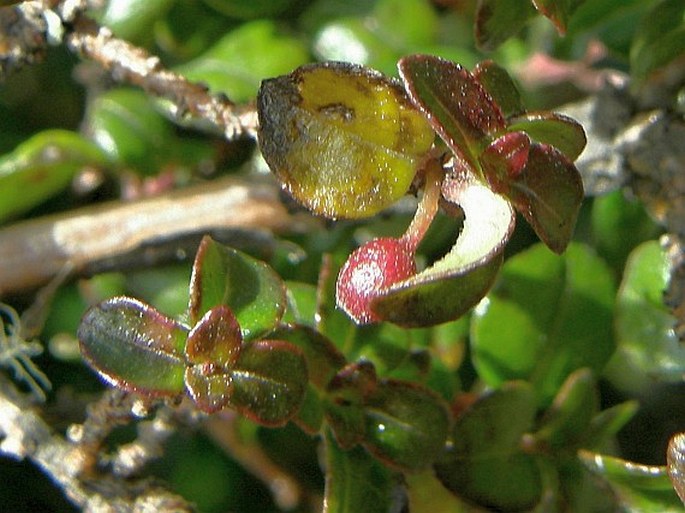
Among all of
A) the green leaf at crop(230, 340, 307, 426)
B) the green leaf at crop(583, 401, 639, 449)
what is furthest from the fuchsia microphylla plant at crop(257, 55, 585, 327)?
the green leaf at crop(583, 401, 639, 449)

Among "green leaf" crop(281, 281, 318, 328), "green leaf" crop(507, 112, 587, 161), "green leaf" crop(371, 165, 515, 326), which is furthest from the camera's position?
"green leaf" crop(281, 281, 318, 328)

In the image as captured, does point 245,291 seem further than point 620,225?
No

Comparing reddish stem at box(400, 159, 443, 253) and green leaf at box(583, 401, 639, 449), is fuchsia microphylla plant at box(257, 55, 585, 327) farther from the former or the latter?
green leaf at box(583, 401, 639, 449)

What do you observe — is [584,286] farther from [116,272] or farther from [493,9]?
[116,272]

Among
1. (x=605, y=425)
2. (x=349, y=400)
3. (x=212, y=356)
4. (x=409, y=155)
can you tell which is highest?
(x=409, y=155)

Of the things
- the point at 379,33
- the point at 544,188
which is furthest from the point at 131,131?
the point at 544,188

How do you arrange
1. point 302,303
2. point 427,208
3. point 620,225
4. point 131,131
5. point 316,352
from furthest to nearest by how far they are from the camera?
point 131,131
point 620,225
point 302,303
point 316,352
point 427,208

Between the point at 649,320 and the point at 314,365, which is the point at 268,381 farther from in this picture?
the point at 649,320

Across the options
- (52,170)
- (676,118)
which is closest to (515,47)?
(676,118)
